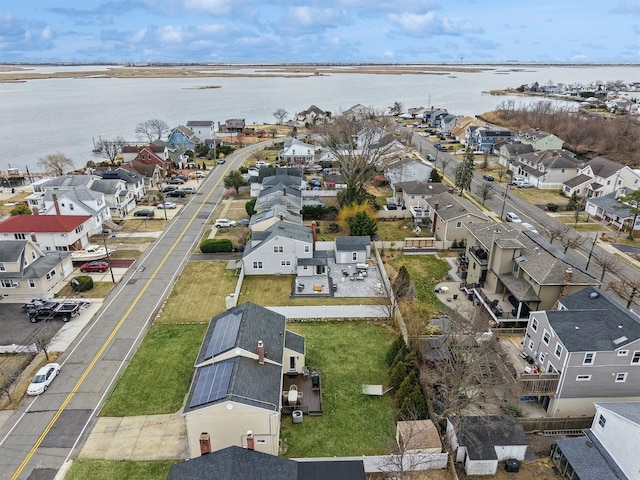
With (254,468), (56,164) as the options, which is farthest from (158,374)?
(56,164)

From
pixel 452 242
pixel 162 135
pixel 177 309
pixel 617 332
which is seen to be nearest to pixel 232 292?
pixel 177 309

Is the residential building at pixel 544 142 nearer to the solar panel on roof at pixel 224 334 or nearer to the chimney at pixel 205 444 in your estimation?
the solar panel on roof at pixel 224 334

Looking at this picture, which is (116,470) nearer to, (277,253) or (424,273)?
(277,253)

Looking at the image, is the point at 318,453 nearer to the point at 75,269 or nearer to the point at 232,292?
the point at 232,292

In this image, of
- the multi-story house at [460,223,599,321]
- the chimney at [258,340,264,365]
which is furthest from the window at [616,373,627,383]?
the chimney at [258,340,264,365]

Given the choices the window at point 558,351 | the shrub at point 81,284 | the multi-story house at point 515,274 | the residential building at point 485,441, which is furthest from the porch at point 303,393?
the shrub at point 81,284

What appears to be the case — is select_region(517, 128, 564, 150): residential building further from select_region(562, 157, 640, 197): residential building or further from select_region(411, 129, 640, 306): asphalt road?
select_region(562, 157, 640, 197): residential building
